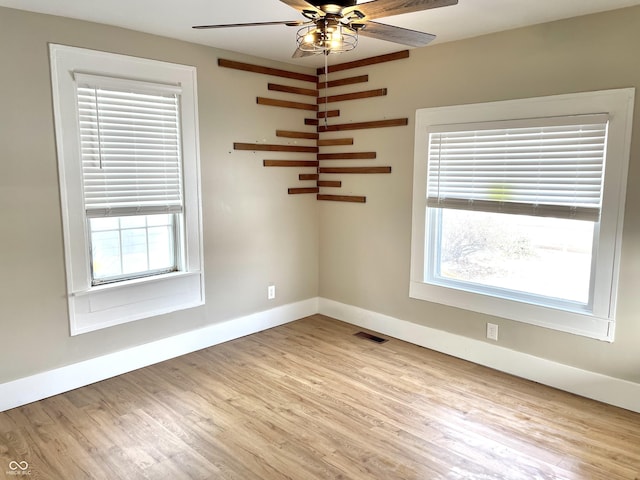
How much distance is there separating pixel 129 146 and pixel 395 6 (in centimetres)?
211

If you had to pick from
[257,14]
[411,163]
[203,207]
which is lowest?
[203,207]

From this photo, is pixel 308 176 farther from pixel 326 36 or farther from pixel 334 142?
pixel 326 36

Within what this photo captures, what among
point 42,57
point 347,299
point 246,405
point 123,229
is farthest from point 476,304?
point 42,57

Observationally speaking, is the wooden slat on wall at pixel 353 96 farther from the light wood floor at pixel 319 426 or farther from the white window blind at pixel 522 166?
the light wood floor at pixel 319 426

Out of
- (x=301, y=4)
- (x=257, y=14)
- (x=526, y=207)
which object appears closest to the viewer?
(x=301, y=4)

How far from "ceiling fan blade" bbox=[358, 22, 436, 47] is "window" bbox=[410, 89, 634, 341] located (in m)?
1.16

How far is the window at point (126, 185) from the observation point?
9.69 ft

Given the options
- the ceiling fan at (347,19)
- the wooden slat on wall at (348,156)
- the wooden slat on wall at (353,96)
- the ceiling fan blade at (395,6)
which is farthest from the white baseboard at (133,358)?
the ceiling fan blade at (395,6)

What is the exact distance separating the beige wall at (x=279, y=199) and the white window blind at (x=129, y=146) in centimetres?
22

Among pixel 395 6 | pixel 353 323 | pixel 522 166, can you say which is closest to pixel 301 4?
pixel 395 6

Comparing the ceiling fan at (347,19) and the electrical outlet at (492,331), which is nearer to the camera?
the ceiling fan at (347,19)

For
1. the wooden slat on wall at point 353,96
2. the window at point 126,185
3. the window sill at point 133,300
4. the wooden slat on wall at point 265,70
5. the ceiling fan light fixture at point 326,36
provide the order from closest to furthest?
the ceiling fan light fixture at point 326,36
the window at point 126,185
the window sill at point 133,300
the wooden slat on wall at point 265,70
the wooden slat on wall at point 353,96

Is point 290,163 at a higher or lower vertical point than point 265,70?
lower

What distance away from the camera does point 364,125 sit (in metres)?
4.04
